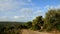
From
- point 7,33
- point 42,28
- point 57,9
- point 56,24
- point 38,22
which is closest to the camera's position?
point 7,33

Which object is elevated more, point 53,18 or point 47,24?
point 53,18

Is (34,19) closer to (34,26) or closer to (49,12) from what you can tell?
(34,26)

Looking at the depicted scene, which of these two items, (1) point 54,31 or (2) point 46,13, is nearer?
(1) point 54,31

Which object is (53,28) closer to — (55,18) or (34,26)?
(55,18)

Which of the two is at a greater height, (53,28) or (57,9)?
(57,9)

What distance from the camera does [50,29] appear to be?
29250 mm

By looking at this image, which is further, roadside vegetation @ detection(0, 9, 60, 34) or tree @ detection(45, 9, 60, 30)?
tree @ detection(45, 9, 60, 30)

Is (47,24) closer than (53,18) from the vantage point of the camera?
No

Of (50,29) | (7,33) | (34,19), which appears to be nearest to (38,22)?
(34,19)

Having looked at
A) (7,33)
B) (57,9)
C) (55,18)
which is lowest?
(7,33)

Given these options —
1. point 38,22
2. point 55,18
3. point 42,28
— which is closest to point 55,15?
point 55,18

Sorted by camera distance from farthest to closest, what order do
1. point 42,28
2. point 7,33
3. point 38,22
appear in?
point 38,22
point 42,28
point 7,33

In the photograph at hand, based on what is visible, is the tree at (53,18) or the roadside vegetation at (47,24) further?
the tree at (53,18)

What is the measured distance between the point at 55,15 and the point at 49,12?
8.71ft
